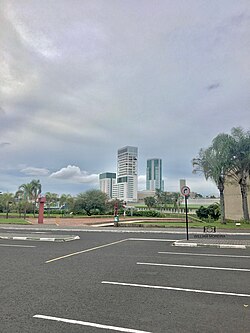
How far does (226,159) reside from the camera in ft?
97.9

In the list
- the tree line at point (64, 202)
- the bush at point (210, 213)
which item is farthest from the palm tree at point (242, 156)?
the tree line at point (64, 202)

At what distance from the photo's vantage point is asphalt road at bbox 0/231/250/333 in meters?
4.58

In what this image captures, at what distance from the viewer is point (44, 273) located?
323 inches

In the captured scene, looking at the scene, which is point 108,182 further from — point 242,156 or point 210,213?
point 242,156

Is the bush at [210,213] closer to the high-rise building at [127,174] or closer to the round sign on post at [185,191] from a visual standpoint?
the round sign on post at [185,191]

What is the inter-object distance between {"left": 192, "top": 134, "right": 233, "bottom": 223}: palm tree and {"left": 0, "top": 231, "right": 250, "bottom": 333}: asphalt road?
1994 cm

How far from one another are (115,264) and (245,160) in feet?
79.3

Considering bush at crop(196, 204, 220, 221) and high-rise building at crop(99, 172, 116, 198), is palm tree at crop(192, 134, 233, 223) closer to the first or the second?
bush at crop(196, 204, 220, 221)

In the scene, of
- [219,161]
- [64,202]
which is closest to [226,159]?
[219,161]

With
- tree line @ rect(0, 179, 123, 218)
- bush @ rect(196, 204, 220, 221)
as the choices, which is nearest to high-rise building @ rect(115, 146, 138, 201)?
tree line @ rect(0, 179, 123, 218)

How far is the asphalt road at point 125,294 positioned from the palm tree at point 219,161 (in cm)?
1994

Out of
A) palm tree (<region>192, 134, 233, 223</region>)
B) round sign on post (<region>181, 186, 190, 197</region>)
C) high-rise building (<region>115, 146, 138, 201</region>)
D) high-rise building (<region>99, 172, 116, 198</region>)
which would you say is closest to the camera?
round sign on post (<region>181, 186, 190, 197</region>)

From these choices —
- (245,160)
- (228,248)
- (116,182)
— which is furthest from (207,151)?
(116,182)

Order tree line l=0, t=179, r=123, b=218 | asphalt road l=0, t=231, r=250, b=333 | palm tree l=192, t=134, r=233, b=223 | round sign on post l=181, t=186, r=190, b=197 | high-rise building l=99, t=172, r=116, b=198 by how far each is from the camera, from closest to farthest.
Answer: asphalt road l=0, t=231, r=250, b=333, round sign on post l=181, t=186, r=190, b=197, palm tree l=192, t=134, r=233, b=223, tree line l=0, t=179, r=123, b=218, high-rise building l=99, t=172, r=116, b=198
